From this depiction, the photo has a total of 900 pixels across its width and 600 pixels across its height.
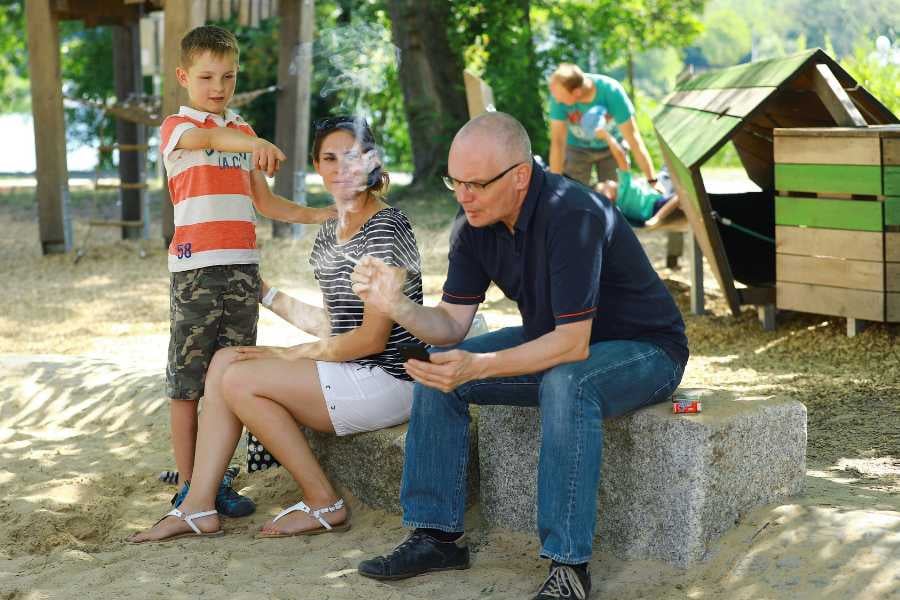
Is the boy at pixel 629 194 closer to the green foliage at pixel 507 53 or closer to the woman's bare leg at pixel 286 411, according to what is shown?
the woman's bare leg at pixel 286 411

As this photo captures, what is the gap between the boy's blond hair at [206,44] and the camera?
4.27m

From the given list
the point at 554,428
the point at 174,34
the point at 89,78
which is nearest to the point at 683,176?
the point at 554,428

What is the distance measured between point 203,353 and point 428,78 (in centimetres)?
1177

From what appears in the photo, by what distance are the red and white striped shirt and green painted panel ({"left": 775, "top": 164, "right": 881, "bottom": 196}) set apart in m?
3.79

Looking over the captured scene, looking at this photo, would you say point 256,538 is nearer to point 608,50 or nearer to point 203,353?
point 203,353

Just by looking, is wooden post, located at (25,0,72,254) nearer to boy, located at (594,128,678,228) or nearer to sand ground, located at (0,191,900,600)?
sand ground, located at (0,191,900,600)

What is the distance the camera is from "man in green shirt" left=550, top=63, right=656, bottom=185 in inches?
357

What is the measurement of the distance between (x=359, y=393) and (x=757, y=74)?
4.69 metres

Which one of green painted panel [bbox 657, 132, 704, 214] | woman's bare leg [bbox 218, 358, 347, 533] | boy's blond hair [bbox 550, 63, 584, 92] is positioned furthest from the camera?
boy's blond hair [bbox 550, 63, 584, 92]

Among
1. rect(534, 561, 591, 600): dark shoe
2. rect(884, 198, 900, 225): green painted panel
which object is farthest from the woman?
rect(884, 198, 900, 225): green painted panel

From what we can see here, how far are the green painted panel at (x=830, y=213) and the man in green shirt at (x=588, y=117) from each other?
1.89 meters

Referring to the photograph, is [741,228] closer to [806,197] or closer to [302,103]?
[806,197]

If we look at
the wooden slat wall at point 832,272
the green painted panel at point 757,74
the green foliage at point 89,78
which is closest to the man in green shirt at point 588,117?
the green painted panel at point 757,74

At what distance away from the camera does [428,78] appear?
15836mm
